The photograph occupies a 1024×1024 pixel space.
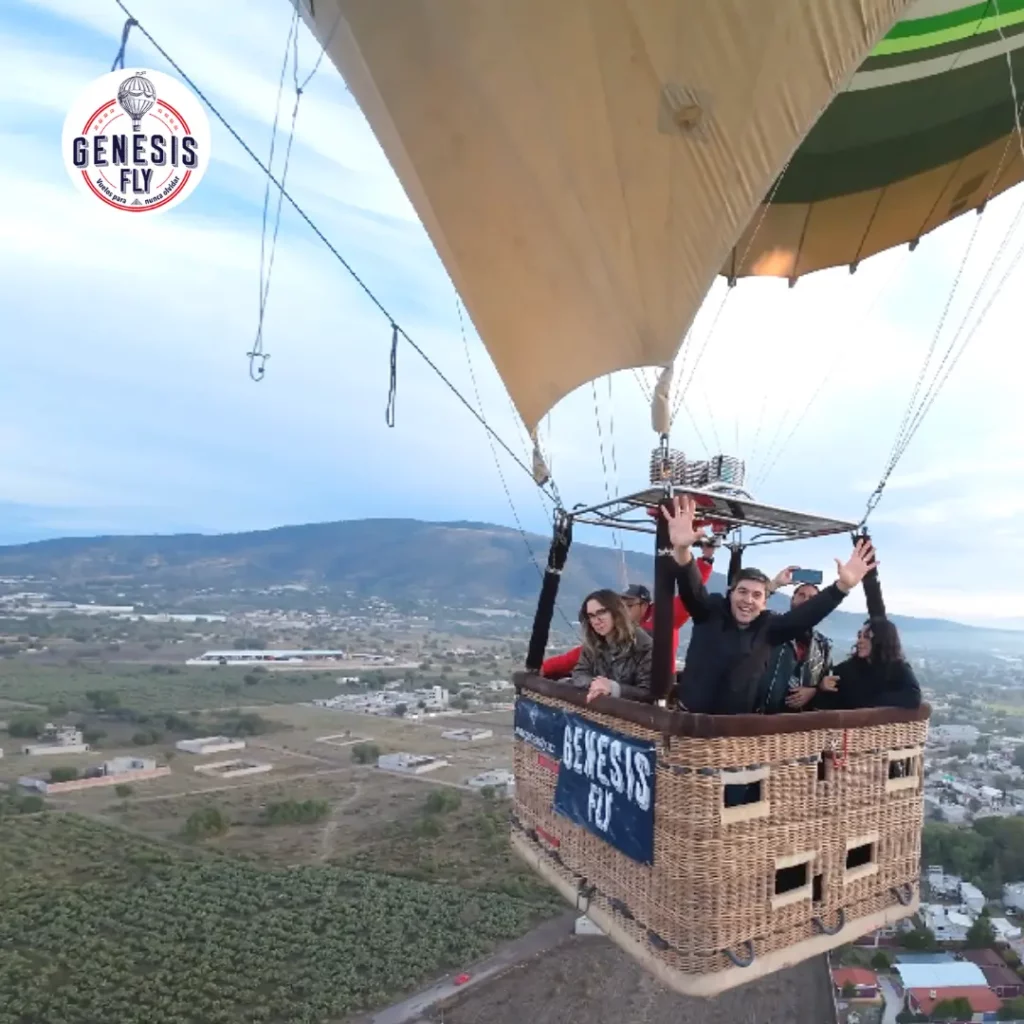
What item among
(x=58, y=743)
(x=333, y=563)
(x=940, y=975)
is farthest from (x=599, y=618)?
(x=333, y=563)

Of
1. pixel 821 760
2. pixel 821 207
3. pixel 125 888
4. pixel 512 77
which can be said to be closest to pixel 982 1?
pixel 821 207

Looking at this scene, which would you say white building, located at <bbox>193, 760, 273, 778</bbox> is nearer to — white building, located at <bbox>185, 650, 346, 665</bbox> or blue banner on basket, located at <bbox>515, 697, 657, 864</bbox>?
blue banner on basket, located at <bbox>515, 697, 657, 864</bbox>

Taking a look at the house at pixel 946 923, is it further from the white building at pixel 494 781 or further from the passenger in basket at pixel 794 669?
the passenger in basket at pixel 794 669

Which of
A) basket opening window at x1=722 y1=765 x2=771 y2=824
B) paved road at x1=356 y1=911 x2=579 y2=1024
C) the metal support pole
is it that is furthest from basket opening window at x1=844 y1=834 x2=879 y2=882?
paved road at x1=356 y1=911 x2=579 y2=1024

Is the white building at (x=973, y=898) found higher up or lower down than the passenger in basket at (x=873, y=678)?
lower down

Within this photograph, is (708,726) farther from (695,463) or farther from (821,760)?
(695,463)

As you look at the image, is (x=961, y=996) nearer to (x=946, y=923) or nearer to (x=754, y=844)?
(x=946, y=923)

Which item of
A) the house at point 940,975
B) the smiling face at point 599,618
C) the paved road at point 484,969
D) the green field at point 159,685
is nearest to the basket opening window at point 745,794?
the smiling face at point 599,618
